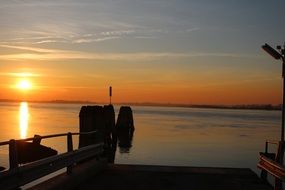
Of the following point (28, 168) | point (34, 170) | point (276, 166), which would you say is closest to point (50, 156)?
point (34, 170)

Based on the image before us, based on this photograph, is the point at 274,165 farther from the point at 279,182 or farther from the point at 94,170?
the point at 94,170

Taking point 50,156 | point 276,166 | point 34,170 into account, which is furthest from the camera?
point 276,166

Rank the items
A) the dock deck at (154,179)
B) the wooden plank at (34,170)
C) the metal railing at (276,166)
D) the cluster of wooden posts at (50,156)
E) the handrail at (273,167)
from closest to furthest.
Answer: the wooden plank at (34,170), the cluster of wooden posts at (50,156), the handrail at (273,167), the metal railing at (276,166), the dock deck at (154,179)

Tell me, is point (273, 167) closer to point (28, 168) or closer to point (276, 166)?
point (276, 166)

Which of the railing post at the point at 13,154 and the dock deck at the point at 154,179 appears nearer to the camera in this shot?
the railing post at the point at 13,154

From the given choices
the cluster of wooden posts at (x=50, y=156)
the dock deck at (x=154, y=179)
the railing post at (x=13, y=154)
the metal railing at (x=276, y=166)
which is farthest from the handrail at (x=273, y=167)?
the railing post at (x=13, y=154)

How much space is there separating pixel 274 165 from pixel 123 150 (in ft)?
127

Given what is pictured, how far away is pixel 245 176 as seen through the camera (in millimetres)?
12789

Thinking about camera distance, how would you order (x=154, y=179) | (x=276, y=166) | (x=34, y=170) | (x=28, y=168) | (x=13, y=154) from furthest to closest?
(x=154, y=179), (x=276, y=166), (x=34, y=170), (x=28, y=168), (x=13, y=154)

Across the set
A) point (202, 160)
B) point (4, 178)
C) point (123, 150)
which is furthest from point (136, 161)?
point (4, 178)

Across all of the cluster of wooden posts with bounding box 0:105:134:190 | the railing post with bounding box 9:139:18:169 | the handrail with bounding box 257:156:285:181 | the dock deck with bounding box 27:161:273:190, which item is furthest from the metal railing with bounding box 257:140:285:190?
the railing post with bounding box 9:139:18:169

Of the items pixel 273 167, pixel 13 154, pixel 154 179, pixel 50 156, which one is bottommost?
pixel 154 179

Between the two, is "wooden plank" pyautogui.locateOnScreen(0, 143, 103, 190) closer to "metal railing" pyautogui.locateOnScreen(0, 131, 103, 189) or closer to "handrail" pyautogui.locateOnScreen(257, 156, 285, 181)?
"metal railing" pyautogui.locateOnScreen(0, 131, 103, 189)

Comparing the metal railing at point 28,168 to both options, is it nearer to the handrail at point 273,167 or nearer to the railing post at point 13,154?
the railing post at point 13,154
